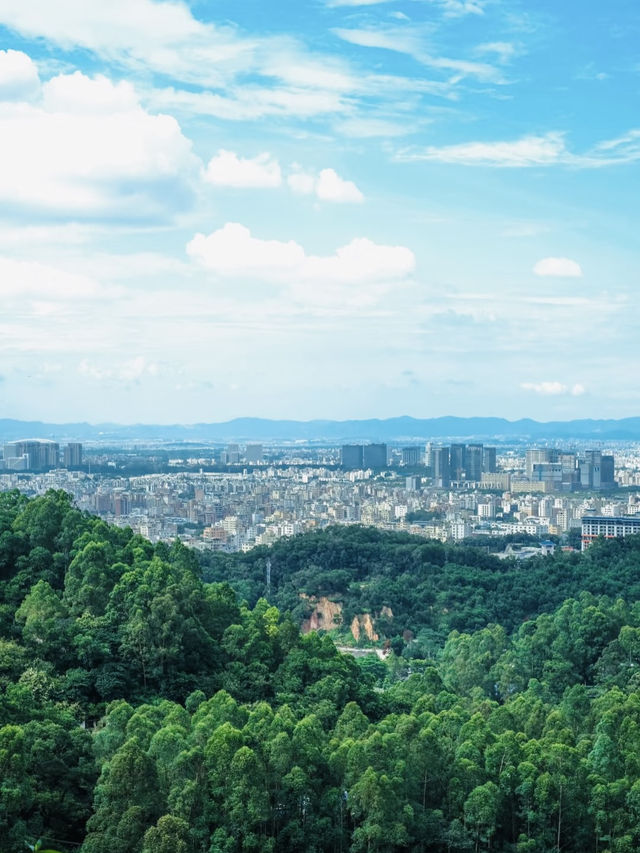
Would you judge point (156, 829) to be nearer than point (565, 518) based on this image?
Yes

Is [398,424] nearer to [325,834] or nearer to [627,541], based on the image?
[627,541]

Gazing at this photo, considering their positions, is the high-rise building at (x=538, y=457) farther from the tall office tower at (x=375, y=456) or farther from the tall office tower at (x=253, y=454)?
the tall office tower at (x=253, y=454)

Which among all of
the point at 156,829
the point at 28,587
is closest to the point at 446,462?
the point at 28,587

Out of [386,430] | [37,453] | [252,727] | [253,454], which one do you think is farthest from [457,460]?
[386,430]

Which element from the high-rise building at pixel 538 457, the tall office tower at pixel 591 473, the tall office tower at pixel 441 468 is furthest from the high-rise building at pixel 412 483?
the tall office tower at pixel 591 473

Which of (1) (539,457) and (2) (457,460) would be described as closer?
(2) (457,460)

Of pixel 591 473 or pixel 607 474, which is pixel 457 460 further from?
pixel 607 474

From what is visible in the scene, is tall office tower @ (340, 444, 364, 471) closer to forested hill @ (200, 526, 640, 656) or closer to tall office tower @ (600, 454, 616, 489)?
tall office tower @ (600, 454, 616, 489)
